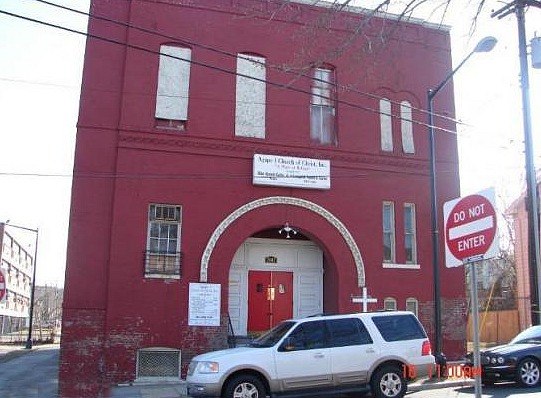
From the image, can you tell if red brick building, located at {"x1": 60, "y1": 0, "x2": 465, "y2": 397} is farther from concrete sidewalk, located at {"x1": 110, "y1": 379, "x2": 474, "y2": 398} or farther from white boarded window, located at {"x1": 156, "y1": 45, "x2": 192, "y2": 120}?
concrete sidewalk, located at {"x1": 110, "y1": 379, "x2": 474, "y2": 398}

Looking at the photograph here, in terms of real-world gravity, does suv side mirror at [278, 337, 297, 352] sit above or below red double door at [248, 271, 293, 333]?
below

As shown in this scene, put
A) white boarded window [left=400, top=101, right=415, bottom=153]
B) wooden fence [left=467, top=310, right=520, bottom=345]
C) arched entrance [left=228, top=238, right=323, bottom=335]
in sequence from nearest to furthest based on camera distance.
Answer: arched entrance [left=228, top=238, right=323, bottom=335], white boarded window [left=400, top=101, right=415, bottom=153], wooden fence [left=467, top=310, right=520, bottom=345]

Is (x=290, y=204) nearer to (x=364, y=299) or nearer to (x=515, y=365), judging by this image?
(x=364, y=299)

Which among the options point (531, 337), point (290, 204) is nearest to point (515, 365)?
point (531, 337)

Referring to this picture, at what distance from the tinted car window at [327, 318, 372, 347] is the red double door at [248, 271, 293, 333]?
7352 mm

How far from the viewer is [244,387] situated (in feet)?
37.9

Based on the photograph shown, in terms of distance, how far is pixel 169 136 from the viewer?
18.2 metres

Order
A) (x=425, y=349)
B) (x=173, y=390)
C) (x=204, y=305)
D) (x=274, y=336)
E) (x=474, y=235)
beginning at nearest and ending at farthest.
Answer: (x=474, y=235) < (x=274, y=336) < (x=425, y=349) < (x=173, y=390) < (x=204, y=305)

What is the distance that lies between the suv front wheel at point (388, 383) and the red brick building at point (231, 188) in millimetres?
6398

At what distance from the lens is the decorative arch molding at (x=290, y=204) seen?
17984 mm

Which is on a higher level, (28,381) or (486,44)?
(486,44)

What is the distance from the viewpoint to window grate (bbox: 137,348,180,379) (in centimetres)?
1703

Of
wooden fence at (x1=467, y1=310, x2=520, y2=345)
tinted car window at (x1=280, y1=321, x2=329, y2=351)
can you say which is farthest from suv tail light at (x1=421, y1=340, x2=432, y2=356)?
wooden fence at (x1=467, y1=310, x2=520, y2=345)

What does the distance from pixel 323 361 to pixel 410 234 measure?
9286 mm
